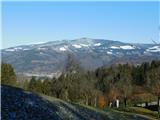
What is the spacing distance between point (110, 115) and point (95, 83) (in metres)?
72.8

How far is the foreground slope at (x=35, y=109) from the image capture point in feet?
77.5

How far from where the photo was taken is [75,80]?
93250 millimetres

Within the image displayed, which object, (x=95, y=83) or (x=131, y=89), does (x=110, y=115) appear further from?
(x=95, y=83)

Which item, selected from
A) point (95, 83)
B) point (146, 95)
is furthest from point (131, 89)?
point (95, 83)

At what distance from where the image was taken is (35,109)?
25.5m

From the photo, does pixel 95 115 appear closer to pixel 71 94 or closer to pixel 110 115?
pixel 110 115

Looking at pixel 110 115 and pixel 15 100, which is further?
pixel 110 115

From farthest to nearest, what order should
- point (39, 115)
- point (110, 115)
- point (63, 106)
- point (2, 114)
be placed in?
point (110, 115) < point (63, 106) < point (39, 115) < point (2, 114)

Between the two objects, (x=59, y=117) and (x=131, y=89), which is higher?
(x=59, y=117)

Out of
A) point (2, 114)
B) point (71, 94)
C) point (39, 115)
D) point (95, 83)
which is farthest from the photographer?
point (95, 83)

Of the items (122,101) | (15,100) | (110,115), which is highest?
(15,100)

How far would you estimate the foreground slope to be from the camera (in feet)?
77.5

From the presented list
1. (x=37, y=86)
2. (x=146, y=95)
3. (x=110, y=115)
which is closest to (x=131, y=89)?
(x=146, y=95)

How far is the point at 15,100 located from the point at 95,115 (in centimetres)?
747
